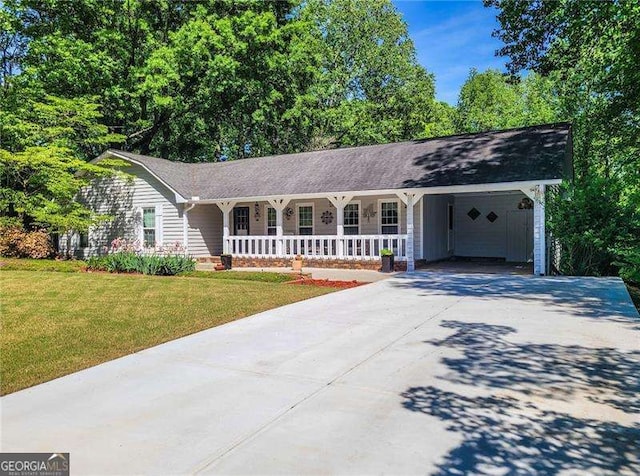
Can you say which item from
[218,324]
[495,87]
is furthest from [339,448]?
[495,87]

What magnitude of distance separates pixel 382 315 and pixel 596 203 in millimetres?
8075

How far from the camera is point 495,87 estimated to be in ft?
157

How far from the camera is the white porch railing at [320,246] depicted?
624 inches

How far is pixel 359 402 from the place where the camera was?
4.11 metres

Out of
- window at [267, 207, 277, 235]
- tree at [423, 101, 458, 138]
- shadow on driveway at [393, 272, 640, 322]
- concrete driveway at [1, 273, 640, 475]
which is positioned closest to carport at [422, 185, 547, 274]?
shadow on driveway at [393, 272, 640, 322]

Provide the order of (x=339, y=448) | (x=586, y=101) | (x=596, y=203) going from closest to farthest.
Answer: (x=339, y=448) → (x=596, y=203) → (x=586, y=101)

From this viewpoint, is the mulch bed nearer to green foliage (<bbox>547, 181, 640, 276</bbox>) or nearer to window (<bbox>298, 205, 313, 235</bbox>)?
window (<bbox>298, 205, 313, 235</bbox>)

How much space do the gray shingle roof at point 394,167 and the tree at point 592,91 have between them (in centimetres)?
153

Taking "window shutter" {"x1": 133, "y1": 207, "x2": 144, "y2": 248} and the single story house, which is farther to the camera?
"window shutter" {"x1": 133, "y1": 207, "x2": 144, "y2": 248}

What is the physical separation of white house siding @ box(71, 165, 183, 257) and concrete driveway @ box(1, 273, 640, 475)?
13.7m

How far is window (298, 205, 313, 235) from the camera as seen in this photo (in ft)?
62.2

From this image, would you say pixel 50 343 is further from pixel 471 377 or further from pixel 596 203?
pixel 596 203

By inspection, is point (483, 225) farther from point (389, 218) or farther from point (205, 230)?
point (205, 230)

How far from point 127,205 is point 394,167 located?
41.3 feet
